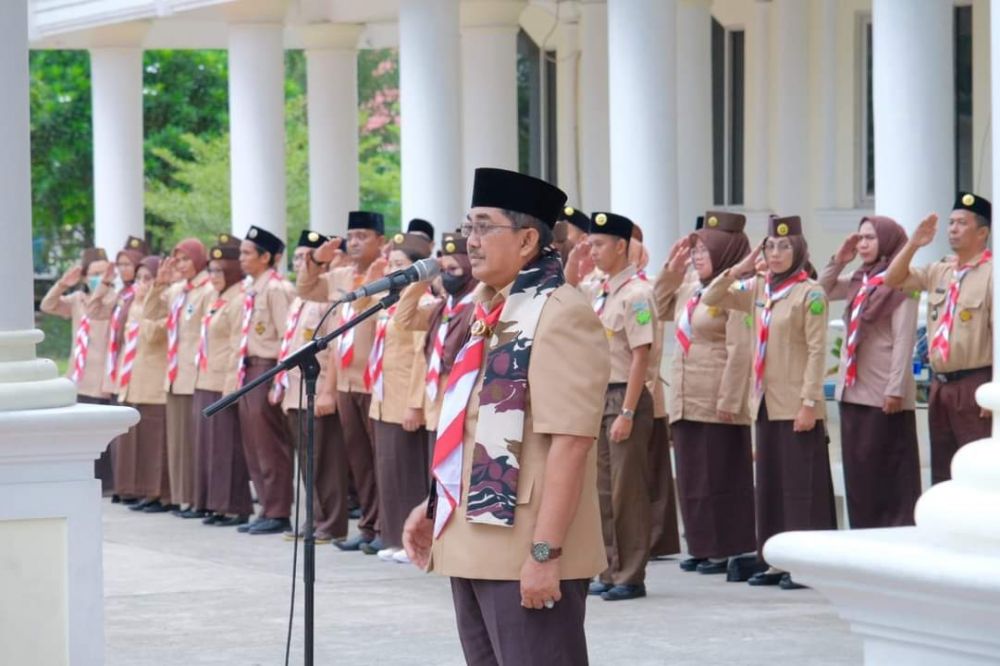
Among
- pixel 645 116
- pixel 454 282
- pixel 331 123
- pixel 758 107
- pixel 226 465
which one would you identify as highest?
pixel 331 123

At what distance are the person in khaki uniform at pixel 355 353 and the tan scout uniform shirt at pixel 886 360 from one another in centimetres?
370

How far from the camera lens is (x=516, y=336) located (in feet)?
18.4

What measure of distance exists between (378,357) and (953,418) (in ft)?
12.7

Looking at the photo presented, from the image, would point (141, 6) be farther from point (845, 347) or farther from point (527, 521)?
point (527, 521)

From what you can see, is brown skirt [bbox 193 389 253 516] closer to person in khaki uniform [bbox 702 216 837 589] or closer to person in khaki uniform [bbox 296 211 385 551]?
person in khaki uniform [bbox 296 211 385 551]

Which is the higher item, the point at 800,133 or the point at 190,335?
the point at 800,133

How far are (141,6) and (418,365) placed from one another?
9469 mm

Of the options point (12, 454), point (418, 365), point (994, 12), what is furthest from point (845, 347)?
point (994, 12)

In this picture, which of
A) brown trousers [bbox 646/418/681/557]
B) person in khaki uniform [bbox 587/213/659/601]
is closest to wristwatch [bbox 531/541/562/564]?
person in khaki uniform [bbox 587/213/659/601]

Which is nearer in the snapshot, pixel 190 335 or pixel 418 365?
pixel 418 365

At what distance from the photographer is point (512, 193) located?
18.5ft

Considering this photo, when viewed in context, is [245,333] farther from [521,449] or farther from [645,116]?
[521,449]

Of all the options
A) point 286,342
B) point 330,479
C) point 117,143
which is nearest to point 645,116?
point 286,342

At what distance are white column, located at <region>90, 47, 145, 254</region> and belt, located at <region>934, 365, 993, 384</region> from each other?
13.4m
